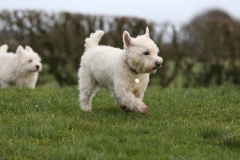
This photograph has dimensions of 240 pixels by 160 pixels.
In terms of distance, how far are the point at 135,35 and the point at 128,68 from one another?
772 cm

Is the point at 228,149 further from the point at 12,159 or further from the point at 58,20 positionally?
the point at 58,20

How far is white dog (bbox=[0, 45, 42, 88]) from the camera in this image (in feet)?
40.2

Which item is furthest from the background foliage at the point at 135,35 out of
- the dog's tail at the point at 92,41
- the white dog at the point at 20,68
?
the dog's tail at the point at 92,41

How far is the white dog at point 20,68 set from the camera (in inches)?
483

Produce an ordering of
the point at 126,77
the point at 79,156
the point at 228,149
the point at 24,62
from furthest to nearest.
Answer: the point at 24,62 → the point at 126,77 → the point at 228,149 → the point at 79,156

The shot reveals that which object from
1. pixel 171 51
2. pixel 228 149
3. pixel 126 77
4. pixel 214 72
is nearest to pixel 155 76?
pixel 171 51

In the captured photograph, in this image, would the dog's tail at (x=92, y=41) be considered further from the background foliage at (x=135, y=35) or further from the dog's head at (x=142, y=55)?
the background foliage at (x=135, y=35)

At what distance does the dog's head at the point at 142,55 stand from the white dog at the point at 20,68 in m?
5.62

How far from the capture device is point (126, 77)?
23.3 ft

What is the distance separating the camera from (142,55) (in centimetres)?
698

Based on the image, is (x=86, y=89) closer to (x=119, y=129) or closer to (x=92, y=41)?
(x=92, y=41)

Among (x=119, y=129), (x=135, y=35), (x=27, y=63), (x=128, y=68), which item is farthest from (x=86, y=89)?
(x=135, y=35)

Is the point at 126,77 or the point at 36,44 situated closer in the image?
the point at 126,77

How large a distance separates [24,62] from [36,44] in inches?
123
